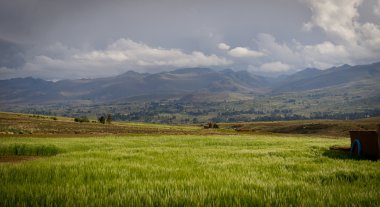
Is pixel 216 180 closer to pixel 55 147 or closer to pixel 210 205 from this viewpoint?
pixel 210 205

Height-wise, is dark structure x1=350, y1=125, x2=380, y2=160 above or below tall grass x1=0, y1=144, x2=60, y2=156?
above

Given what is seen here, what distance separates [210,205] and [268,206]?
3.86 ft

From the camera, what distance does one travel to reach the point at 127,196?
24.2 ft

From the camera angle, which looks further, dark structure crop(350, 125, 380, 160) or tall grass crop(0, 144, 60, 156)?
tall grass crop(0, 144, 60, 156)

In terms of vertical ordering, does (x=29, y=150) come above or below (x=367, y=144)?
below

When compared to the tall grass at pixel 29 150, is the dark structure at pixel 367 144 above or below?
above

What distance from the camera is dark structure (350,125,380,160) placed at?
16.1 m

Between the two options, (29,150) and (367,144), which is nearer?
(367,144)

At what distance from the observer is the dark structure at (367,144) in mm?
16094

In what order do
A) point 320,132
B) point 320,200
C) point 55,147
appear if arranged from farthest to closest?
1. point 320,132
2. point 55,147
3. point 320,200

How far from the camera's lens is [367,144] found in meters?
17.0

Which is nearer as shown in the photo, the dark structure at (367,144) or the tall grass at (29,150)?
the dark structure at (367,144)

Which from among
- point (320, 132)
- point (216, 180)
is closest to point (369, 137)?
point (216, 180)

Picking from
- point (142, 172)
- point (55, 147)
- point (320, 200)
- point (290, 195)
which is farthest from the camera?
point (55, 147)
